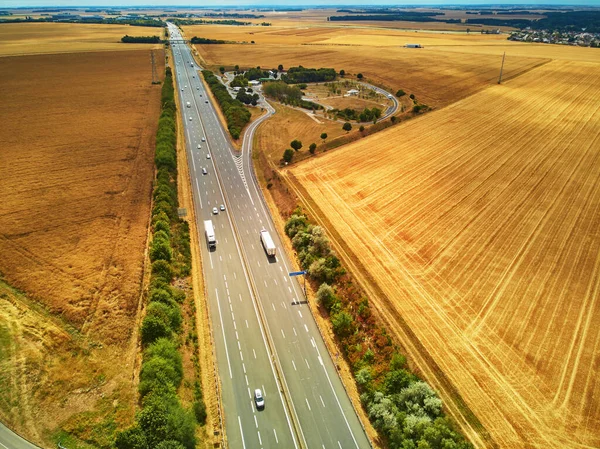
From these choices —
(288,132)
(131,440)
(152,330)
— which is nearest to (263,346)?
(152,330)

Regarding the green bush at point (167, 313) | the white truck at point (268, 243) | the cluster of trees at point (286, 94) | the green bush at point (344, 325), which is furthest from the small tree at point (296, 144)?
the green bush at point (167, 313)

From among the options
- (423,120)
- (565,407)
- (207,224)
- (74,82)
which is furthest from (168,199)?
(74,82)

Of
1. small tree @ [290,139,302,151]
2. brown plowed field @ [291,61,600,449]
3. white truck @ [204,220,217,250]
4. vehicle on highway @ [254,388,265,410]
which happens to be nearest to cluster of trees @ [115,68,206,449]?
white truck @ [204,220,217,250]

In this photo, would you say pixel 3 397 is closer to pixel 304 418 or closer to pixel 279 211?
pixel 304 418

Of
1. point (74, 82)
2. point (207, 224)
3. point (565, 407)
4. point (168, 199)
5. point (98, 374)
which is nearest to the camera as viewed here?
point (565, 407)

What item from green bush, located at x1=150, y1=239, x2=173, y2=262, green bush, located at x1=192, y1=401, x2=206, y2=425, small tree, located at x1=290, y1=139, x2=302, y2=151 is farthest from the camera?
small tree, located at x1=290, y1=139, x2=302, y2=151

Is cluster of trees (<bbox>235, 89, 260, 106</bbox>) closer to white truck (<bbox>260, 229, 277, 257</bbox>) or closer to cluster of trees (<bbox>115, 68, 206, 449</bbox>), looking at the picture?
cluster of trees (<bbox>115, 68, 206, 449</bbox>)
